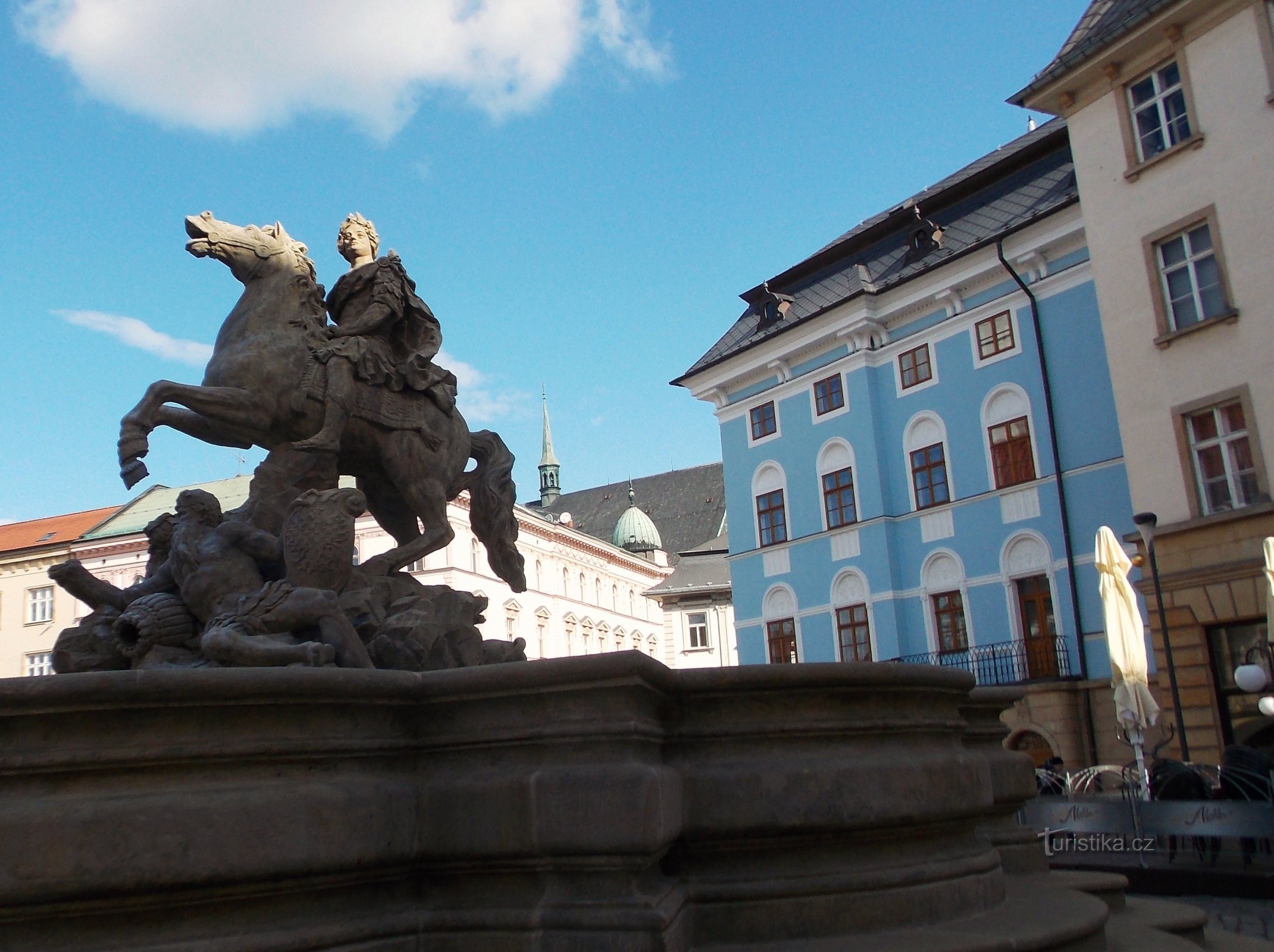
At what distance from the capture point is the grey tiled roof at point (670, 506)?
74.2 meters

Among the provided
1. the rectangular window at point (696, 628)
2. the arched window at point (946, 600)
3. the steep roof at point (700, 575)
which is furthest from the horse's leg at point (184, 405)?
the rectangular window at point (696, 628)

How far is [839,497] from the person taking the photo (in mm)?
27500

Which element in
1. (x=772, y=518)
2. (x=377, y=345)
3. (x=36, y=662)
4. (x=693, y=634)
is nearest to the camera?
(x=377, y=345)

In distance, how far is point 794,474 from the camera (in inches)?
1129

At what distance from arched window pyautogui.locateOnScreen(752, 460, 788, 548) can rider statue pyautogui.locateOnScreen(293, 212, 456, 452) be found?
23.4 m

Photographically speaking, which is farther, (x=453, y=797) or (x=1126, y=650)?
(x=1126, y=650)

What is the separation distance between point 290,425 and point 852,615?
74.6 feet

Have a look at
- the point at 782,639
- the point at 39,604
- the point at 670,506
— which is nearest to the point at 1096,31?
the point at 782,639

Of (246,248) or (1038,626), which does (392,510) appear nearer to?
(246,248)

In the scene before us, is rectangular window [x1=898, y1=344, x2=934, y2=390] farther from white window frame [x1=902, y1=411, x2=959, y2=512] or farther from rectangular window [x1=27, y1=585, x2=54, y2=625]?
rectangular window [x1=27, y1=585, x2=54, y2=625]

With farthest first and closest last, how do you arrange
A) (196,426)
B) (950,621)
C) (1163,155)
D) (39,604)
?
(39,604) < (950,621) < (1163,155) < (196,426)

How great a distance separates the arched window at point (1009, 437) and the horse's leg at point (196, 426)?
2084cm

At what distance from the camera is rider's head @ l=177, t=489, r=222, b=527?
5047 mm

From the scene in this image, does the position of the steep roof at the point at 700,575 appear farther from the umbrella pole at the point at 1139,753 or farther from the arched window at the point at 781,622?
the umbrella pole at the point at 1139,753
